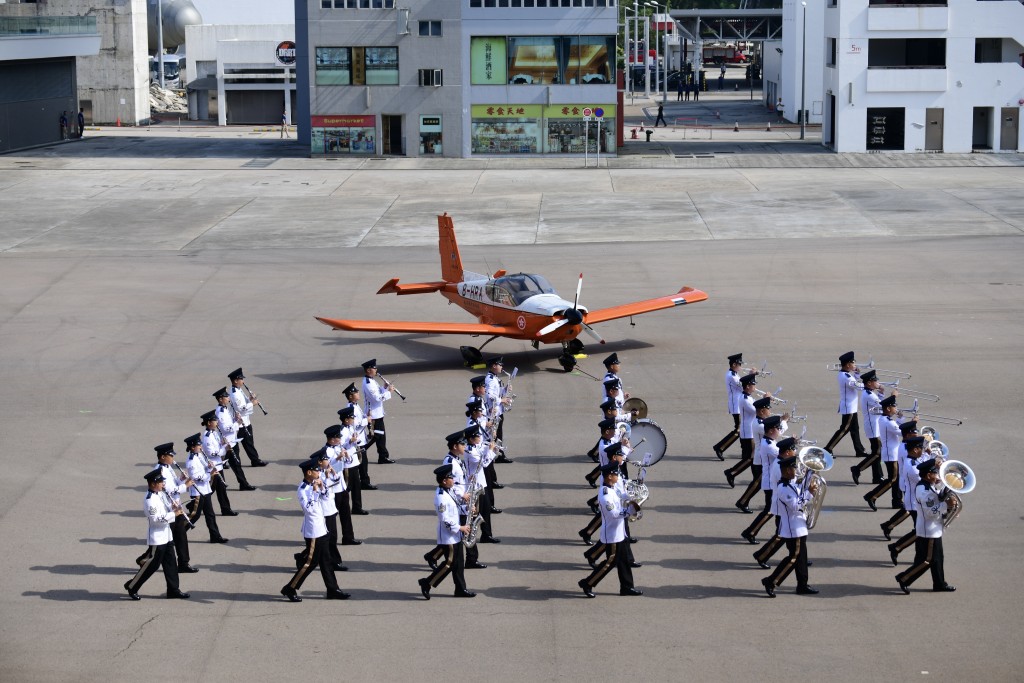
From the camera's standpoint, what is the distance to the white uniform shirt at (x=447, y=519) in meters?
15.4

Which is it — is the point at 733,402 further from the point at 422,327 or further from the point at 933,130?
the point at 933,130

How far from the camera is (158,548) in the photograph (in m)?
15.5

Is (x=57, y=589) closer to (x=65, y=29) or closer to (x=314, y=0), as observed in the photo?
(x=314, y=0)

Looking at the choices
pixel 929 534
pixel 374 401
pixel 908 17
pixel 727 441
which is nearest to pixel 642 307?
pixel 727 441

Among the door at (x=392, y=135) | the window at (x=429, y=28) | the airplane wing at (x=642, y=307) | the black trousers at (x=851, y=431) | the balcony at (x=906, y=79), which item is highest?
the window at (x=429, y=28)

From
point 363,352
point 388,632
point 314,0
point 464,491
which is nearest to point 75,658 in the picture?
point 388,632

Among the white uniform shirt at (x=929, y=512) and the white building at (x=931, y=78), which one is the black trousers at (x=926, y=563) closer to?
the white uniform shirt at (x=929, y=512)

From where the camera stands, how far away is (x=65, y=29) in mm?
65000

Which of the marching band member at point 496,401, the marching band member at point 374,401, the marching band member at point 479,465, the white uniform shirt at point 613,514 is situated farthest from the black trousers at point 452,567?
the marching band member at point 374,401

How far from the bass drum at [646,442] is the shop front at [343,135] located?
45.6 metres

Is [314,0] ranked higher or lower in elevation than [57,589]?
higher

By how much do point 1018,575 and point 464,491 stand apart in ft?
21.7

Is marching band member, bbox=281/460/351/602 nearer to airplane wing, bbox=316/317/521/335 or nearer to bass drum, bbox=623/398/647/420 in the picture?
bass drum, bbox=623/398/647/420

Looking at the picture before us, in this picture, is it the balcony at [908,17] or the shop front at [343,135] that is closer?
the balcony at [908,17]
